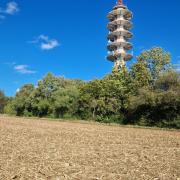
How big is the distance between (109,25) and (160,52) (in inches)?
2163

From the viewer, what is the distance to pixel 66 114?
6875cm

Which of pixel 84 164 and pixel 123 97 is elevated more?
pixel 123 97

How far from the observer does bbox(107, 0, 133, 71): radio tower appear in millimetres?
109688

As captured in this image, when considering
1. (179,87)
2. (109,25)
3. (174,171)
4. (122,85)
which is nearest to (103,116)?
(122,85)

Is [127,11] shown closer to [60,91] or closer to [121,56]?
[121,56]

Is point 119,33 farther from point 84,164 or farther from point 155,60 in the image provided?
point 84,164

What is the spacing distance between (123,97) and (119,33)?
53841mm

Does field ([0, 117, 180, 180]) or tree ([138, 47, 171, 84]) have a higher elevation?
tree ([138, 47, 171, 84])

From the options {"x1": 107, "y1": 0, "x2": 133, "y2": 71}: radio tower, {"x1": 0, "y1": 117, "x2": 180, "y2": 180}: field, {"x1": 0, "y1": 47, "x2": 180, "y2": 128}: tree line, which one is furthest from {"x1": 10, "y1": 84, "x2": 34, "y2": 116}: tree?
{"x1": 0, "y1": 117, "x2": 180, "y2": 180}: field

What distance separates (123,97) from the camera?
59625 mm

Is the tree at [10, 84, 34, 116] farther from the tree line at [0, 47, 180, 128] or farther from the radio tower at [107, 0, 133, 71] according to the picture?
the radio tower at [107, 0, 133, 71]

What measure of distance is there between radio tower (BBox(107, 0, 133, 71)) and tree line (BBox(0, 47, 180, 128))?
34.3 meters

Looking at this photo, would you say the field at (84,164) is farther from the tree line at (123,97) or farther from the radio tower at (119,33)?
the radio tower at (119,33)

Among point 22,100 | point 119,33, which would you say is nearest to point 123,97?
point 22,100
